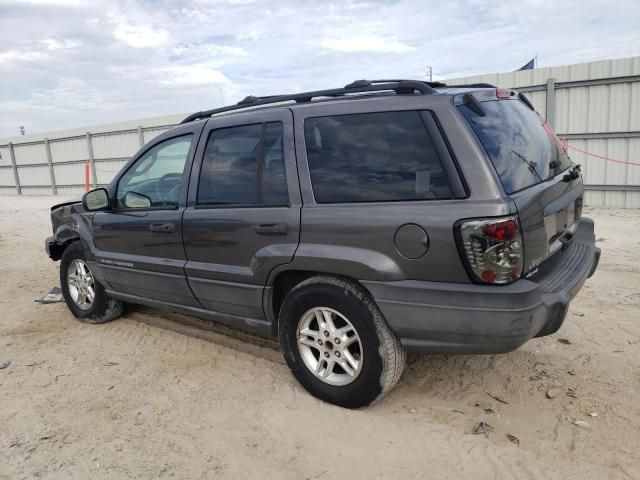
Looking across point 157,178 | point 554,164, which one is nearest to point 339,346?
point 554,164

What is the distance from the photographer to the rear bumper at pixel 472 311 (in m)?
2.48

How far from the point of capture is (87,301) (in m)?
4.83

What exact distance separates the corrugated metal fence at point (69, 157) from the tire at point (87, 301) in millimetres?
13225

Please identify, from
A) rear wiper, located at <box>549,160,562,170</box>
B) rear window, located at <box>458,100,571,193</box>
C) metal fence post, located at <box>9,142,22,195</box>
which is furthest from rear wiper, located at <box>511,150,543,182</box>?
metal fence post, located at <box>9,142,22,195</box>

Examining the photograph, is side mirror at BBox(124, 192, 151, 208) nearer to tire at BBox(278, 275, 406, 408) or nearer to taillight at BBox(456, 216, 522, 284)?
tire at BBox(278, 275, 406, 408)

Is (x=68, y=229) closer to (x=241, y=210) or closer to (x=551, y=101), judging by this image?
(x=241, y=210)

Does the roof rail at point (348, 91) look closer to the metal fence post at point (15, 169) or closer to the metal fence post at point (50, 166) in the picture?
the metal fence post at point (50, 166)

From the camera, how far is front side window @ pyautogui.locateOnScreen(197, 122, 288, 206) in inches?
127

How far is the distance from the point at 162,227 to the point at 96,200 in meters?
0.81

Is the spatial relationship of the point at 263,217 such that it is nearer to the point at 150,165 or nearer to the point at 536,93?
the point at 150,165

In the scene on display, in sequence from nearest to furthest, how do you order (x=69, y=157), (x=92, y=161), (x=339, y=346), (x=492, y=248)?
(x=492, y=248) < (x=339, y=346) < (x=92, y=161) < (x=69, y=157)

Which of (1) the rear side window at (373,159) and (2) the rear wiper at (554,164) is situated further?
(2) the rear wiper at (554,164)

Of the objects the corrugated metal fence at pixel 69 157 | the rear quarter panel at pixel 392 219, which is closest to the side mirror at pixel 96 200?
the rear quarter panel at pixel 392 219

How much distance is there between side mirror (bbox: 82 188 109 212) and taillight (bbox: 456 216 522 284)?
9.94ft
